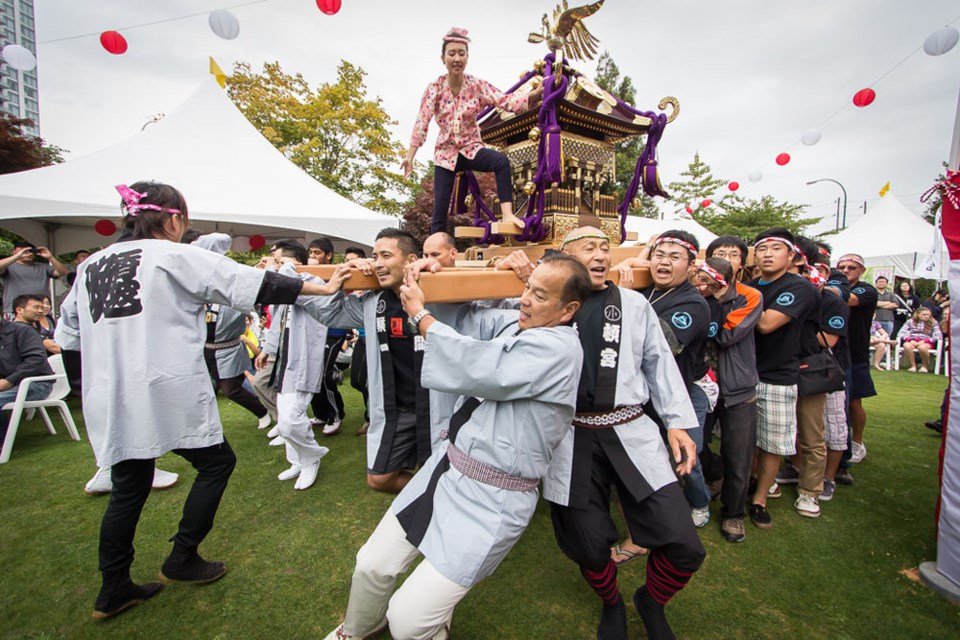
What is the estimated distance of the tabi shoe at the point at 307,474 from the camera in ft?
12.4

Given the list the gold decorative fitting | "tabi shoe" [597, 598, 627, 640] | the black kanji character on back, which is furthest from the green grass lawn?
the gold decorative fitting

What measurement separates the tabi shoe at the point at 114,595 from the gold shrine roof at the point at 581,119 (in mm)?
4149

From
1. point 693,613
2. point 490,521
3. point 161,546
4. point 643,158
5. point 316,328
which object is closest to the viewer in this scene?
point 490,521

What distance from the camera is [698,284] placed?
9.98ft

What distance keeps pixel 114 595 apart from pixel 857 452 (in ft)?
20.4

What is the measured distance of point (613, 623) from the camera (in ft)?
6.98

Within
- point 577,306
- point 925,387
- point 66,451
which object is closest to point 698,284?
point 577,306

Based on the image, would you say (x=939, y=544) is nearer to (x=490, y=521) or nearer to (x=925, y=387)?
(x=490, y=521)

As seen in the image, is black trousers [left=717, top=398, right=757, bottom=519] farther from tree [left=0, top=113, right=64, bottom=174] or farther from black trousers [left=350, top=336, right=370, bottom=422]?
tree [left=0, top=113, right=64, bottom=174]

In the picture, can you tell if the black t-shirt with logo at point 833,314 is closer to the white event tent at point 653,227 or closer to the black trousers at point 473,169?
the black trousers at point 473,169

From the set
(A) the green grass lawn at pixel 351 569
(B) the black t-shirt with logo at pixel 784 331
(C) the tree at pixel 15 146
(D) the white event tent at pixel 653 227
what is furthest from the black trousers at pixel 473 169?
(C) the tree at pixel 15 146

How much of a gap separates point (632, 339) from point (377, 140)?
17.1 m

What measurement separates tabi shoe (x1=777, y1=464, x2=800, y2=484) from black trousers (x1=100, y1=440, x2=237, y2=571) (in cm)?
453

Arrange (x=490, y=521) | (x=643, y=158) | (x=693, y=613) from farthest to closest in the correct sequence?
(x=643, y=158), (x=693, y=613), (x=490, y=521)
